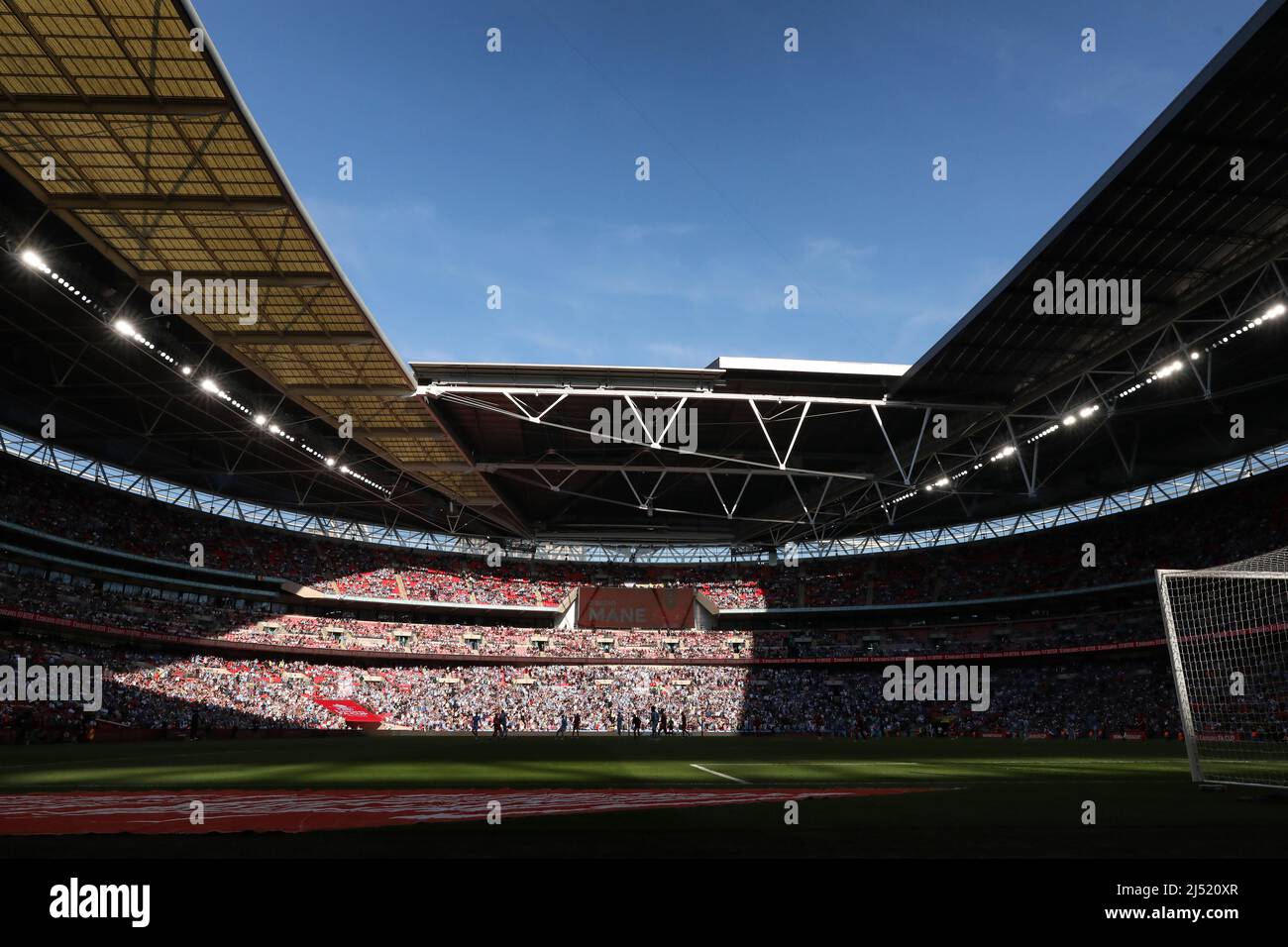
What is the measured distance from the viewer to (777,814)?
856cm

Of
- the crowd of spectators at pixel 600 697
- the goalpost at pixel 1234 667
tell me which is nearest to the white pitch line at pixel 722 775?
the goalpost at pixel 1234 667

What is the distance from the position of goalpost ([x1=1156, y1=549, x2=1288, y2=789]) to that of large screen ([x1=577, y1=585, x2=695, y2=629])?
34.2 meters

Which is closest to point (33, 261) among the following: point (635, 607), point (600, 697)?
point (600, 697)

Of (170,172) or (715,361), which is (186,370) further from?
(715,361)

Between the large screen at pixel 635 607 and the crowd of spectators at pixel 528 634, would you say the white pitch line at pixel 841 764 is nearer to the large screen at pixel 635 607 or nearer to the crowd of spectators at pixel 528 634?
the crowd of spectators at pixel 528 634

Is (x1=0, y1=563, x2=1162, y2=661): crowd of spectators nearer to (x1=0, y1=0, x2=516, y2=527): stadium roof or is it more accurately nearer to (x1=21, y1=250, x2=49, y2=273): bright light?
(x1=0, y1=0, x2=516, y2=527): stadium roof

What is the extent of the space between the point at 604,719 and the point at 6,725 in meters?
31.9

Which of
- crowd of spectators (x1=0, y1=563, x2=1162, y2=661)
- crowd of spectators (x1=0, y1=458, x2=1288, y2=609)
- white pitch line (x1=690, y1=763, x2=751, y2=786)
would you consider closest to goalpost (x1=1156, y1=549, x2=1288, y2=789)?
white pitch line (x1=690, y1=763, x2=751, y2=786)

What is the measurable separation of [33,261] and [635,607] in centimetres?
4719

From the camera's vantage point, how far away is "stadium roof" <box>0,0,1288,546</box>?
17.1 metres

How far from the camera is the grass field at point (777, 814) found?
5988 mm

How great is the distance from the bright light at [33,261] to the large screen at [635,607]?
4568 centimetres

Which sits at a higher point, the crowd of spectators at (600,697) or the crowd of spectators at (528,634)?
the crowd of spectators at (528,634)
